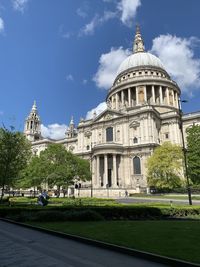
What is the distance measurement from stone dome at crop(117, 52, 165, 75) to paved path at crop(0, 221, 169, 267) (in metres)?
91.2

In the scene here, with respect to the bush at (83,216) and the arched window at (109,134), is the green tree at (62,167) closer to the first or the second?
the arched window at (109,134)

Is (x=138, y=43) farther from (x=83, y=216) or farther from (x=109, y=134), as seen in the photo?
(x=83, y=216)

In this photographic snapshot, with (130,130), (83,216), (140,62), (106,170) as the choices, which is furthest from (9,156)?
(140,62)

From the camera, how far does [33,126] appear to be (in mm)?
113312

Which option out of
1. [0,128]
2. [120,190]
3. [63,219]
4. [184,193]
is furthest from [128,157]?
[63,219]

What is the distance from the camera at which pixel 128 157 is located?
7000 cm

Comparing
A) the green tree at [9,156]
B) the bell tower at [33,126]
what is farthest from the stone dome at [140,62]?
the green tree at [9,156]

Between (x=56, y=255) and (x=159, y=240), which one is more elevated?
(x=159, y=240)

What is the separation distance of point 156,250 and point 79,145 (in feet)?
248

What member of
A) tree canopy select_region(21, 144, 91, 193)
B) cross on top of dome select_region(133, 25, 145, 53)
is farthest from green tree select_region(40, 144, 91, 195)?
cross on top of dome select_region(133, 25, 145, 53)

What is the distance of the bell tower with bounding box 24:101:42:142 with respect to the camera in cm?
11051

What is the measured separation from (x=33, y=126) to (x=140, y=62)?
52.6 metres

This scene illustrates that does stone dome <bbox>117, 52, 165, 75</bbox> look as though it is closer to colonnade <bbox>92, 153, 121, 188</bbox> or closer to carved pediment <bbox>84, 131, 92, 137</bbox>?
carved pediment <bbox>84, 131, 92, 137</bbox>

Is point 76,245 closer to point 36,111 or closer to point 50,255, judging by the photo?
point 50,255
